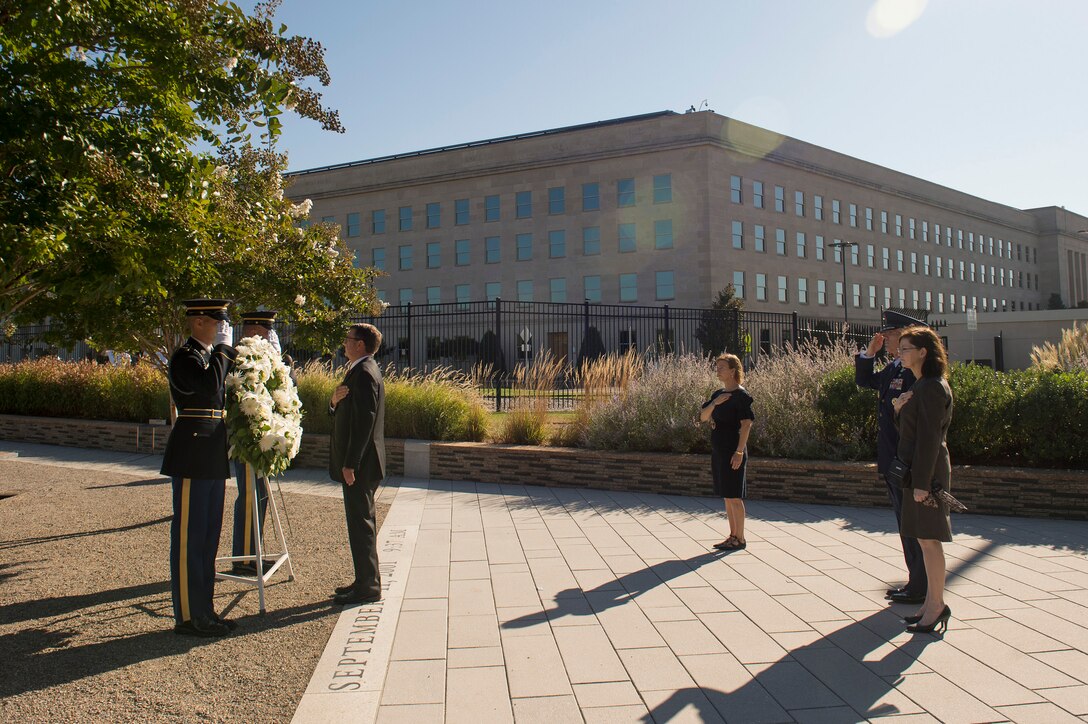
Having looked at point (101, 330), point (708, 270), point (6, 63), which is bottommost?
point (101, 330)

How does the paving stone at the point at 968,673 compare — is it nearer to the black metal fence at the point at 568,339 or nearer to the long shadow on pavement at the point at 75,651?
the long shadow on pavement at the point at 75,651

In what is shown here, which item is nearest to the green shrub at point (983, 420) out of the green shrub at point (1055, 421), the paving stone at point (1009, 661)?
the green shrub at point (1055, 421)

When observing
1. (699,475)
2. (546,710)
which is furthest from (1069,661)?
(699,475)

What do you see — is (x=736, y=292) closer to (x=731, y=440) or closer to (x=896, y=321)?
(x=731, y=440)

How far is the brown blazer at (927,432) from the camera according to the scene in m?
4.85

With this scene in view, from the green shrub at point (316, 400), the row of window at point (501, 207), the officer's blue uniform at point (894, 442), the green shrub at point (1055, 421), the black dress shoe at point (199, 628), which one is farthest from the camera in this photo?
the row of window at point (501, 207)

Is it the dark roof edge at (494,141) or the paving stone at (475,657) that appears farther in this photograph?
the dark roof edge at (494,141)

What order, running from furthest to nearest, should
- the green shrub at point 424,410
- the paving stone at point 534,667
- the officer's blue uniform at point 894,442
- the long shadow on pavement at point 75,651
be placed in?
the green shrub at point 424,410
the officer's blue uniform at point 894,442
the long shadow on pavement at point 75,651
the paving stone at point 534,667

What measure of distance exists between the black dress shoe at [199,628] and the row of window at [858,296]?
45.5m

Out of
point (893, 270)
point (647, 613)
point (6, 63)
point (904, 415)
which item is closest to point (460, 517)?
point (647, 613)

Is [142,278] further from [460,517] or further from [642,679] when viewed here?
[642,679]

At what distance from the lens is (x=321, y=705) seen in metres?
3.89

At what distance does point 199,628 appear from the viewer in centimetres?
490

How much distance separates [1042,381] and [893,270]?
191 ft
